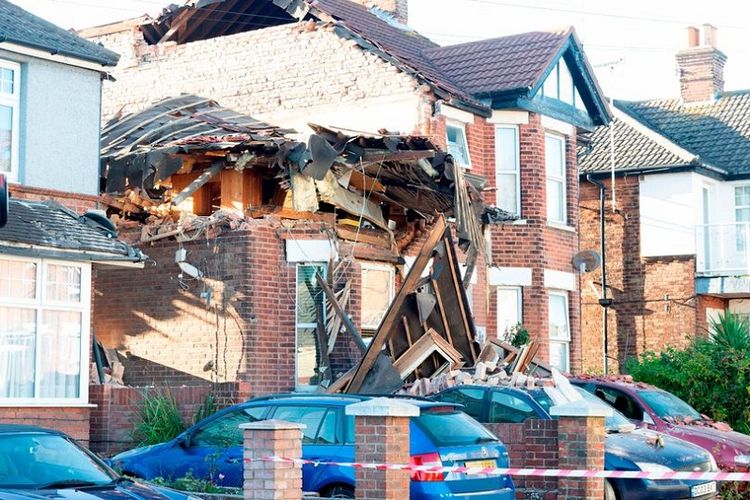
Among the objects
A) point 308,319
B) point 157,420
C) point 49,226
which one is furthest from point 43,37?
point 308,319

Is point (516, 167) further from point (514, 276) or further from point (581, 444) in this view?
point (581, 444)

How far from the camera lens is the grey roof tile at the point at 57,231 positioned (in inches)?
639

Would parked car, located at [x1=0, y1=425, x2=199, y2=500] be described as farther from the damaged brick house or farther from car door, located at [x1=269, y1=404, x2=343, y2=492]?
the damaged brick house

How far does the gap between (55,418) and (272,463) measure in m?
6.82

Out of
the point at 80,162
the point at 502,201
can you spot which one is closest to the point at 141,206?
the point at 80,162

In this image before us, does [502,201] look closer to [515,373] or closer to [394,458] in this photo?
[515,373]

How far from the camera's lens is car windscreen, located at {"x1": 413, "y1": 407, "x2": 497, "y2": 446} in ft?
40.5

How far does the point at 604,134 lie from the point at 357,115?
11.8 metres

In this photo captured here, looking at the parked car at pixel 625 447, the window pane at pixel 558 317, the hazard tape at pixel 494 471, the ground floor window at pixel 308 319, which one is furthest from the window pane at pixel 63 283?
the window pane at pixel 558 317

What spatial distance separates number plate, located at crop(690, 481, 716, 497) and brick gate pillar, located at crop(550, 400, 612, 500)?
2705 mm

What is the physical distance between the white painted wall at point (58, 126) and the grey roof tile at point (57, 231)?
51cm

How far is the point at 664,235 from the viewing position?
1232 inches

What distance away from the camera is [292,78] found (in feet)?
82.3

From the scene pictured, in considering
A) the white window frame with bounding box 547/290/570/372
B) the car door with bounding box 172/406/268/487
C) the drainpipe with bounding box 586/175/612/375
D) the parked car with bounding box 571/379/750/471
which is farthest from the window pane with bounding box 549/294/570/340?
the car door with bounding box 172/406/268/487
